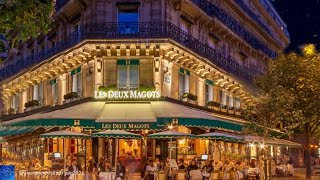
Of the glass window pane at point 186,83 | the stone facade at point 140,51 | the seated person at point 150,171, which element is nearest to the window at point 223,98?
the stone facade at point 140,51

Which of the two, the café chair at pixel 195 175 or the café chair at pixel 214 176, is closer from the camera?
the café chair at pixel 195 175

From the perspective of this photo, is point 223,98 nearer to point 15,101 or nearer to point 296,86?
point 296,86

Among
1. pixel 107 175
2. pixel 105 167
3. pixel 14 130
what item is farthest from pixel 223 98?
pixel 107 175

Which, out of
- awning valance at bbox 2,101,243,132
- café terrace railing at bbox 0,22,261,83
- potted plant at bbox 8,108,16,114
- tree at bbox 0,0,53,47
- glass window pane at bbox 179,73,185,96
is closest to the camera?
tree at bbox 0,0,53,47

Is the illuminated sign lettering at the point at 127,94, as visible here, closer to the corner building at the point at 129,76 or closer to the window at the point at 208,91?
the corner building at the point at 129,76

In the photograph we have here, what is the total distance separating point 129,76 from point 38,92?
10161 millimetres

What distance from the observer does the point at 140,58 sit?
31188mm

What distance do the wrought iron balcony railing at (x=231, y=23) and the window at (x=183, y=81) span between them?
4.21 metres

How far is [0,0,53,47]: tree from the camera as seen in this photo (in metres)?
11.6

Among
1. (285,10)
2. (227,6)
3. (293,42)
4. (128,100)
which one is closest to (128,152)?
(128,100)

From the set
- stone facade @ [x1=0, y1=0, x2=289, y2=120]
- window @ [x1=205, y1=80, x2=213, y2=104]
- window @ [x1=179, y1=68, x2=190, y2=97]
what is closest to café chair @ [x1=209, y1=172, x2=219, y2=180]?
stone facade @ [x1=0, y1=0, x2=289, y2=120]

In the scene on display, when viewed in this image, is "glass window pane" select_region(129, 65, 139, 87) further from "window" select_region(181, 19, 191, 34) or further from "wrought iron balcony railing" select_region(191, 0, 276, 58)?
"wrought iron balcony railing" select_region(191, 0, 276, 58)

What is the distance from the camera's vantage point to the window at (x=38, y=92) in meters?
38.4

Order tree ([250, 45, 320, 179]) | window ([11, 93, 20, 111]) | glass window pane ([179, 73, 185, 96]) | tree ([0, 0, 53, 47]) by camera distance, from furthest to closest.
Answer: window ([11, 93, 20, 111]) → tree ([250, 45, 320, 179]) → glass window pane ([179, 73, 185, 96]) → tree ([0, 0, 53, 47])
